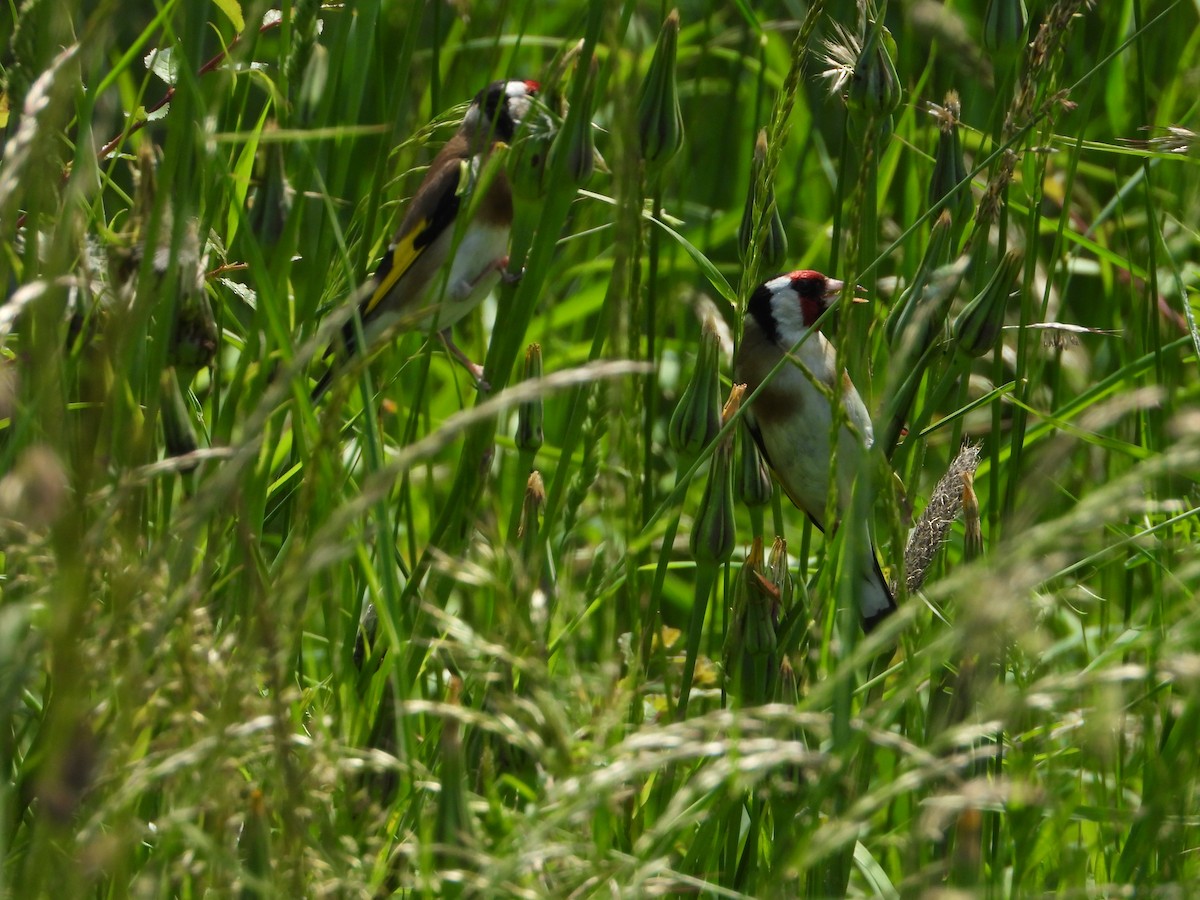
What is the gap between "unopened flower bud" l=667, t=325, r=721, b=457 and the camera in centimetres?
165

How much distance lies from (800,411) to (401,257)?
3.70ft

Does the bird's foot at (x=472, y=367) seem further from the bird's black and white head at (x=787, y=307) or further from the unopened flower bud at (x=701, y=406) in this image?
the bird's black and white head at (x=787, y=307)

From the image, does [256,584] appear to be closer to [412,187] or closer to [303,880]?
[303,880]

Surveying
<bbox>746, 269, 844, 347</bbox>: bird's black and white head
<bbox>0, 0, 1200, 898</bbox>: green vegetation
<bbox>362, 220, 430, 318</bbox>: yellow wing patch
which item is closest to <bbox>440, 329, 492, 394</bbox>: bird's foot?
<bbox>0, 0, 1200, 898</bbox>: green vegetation

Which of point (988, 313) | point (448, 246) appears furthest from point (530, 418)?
point (448, 246)

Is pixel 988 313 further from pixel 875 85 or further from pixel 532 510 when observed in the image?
pixel 532 510

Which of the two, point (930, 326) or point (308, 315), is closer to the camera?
point (308, 315)

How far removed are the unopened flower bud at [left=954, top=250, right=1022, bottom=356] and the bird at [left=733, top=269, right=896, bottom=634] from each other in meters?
0.90


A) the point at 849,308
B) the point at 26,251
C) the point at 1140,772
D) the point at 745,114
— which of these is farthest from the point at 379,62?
the point at 745,114

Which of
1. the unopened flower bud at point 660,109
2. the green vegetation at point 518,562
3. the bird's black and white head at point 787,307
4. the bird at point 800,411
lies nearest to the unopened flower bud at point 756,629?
the green vegetation at point 518,562

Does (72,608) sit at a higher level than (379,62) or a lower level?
lower

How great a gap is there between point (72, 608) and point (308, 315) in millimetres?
741

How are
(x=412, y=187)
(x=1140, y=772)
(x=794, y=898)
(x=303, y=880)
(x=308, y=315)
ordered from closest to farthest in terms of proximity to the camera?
(x=303, y=880)
(x=794, y=898)
(x=308, y=315)
(x=1140, y=772)
(x=412, y=187)

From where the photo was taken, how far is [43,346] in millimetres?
798
